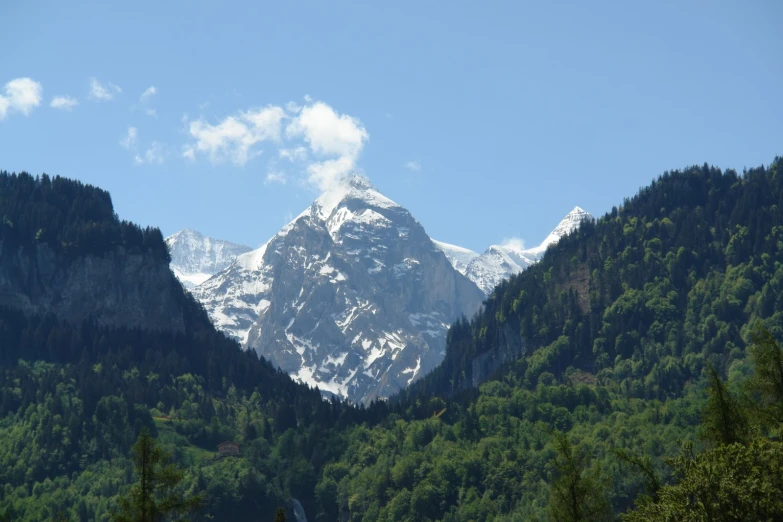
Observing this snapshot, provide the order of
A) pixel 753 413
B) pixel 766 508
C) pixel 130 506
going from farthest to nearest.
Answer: pixel 753 413 → pixel 130 506 → pixel 766 508

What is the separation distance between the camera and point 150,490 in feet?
239

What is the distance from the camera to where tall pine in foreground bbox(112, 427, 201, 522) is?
234 ft

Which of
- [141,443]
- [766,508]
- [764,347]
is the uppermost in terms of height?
[764,347]

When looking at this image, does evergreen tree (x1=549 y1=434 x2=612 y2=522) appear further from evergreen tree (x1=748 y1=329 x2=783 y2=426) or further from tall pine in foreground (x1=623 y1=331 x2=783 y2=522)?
evergreen tree (x1=748 y1=329 x2=783 y2=426)

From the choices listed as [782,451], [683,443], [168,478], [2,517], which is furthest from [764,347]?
[2,517]

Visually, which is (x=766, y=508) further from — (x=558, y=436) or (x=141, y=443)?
(x=141, y=443)

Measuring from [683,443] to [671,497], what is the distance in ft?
27.7

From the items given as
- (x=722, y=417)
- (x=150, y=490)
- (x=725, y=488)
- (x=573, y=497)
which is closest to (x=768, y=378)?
(x=722, y=417)

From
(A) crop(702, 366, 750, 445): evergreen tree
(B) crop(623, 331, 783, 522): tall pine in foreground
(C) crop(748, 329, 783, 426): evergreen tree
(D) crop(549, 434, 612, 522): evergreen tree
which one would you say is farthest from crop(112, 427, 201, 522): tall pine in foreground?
(C) crop(748, 329, 783, 426): evergreen tree

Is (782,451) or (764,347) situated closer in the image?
(782,451)

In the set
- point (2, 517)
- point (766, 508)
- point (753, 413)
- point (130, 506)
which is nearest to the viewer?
point (766, 508)

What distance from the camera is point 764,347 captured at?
79.9 meters

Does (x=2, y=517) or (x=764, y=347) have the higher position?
(x=764, y=347)

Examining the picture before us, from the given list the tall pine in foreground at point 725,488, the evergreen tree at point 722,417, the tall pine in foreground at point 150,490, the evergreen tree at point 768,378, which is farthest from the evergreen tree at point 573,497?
the tall pine in foreground at point 150,490
